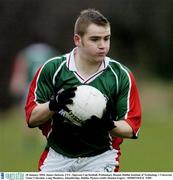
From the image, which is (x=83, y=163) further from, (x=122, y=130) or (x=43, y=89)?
(x=43, y=89)

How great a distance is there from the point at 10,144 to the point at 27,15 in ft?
3.47

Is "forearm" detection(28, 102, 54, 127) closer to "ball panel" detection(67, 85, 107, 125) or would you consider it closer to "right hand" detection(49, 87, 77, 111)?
"right hand" detection(49, 87, 77, 111)

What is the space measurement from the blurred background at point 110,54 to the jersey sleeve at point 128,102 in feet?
2.62

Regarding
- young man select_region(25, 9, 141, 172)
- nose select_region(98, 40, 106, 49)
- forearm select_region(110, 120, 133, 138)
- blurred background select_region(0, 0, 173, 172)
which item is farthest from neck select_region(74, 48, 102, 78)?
blurred background select_region(0, 0, 173, 172)

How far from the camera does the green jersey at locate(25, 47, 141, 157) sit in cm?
438

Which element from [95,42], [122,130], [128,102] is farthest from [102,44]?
A: [122,130]

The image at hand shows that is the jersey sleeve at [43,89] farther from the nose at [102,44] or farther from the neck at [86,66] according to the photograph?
the nose at [102,44]

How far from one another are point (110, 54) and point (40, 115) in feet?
3.56

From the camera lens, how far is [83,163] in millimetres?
4363

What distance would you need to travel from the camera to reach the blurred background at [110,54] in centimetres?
526

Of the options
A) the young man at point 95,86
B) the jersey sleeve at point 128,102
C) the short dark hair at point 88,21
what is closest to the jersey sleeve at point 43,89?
the young man at point 95,86

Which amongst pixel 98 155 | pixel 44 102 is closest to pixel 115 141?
pixel 98 155

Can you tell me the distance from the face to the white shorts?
0.64 metres

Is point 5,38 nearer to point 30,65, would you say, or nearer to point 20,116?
point 30,65
